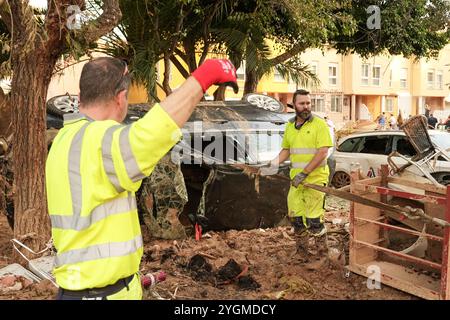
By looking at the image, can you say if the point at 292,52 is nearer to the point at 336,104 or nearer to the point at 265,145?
the point at 265,145

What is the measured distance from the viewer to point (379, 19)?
41.3 ft

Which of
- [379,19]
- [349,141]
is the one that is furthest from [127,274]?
[379,19]

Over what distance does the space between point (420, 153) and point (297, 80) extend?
7.26m

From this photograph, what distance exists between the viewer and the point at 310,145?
4.88m

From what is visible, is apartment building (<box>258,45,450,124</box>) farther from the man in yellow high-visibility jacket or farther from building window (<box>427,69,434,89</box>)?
the man in yellow high-visibility jacket

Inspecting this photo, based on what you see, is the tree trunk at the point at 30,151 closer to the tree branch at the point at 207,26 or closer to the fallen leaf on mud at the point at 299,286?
the fallen leaf on mud at the point at 299,286

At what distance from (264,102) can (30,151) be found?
3706 millimetres

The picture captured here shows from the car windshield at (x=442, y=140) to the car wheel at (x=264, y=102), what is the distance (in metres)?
2.94

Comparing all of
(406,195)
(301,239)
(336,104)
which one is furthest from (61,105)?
(336,104)

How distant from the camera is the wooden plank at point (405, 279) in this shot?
3750 mm

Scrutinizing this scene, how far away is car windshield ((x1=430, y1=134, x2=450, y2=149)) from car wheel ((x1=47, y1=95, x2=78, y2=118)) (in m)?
5.87

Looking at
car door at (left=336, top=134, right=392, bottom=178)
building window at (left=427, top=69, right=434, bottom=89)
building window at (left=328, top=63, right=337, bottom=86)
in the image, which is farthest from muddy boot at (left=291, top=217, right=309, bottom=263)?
building window at (left=427, top=69, right=434, bottom=89)

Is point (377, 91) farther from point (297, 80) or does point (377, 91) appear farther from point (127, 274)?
point (127, 274)

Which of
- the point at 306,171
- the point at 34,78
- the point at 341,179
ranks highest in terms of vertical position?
the point at 34,78
